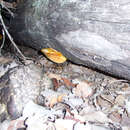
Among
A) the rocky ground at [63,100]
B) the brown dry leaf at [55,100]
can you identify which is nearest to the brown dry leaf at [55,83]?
the rocky ground at [63,100]

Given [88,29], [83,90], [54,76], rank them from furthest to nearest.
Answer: [54,76], [83,90], [88,29]

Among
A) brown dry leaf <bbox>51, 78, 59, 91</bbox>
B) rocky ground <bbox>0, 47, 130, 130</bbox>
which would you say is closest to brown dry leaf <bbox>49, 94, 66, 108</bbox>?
rocky ground <bbox>0, 47, 130, 130</bbox>

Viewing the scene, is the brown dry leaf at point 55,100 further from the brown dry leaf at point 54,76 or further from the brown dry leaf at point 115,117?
the brown dry leaf at point 115,117

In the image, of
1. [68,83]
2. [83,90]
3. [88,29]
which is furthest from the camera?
[68,83]

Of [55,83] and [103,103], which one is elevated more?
[55,83]

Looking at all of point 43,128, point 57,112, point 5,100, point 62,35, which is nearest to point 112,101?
point 57,112

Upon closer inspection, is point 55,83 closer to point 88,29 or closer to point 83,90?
point 83,90

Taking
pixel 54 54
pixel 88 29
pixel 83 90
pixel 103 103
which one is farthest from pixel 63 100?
pixel 88 29

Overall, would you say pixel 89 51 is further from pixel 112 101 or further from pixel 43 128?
pixel 43 128
